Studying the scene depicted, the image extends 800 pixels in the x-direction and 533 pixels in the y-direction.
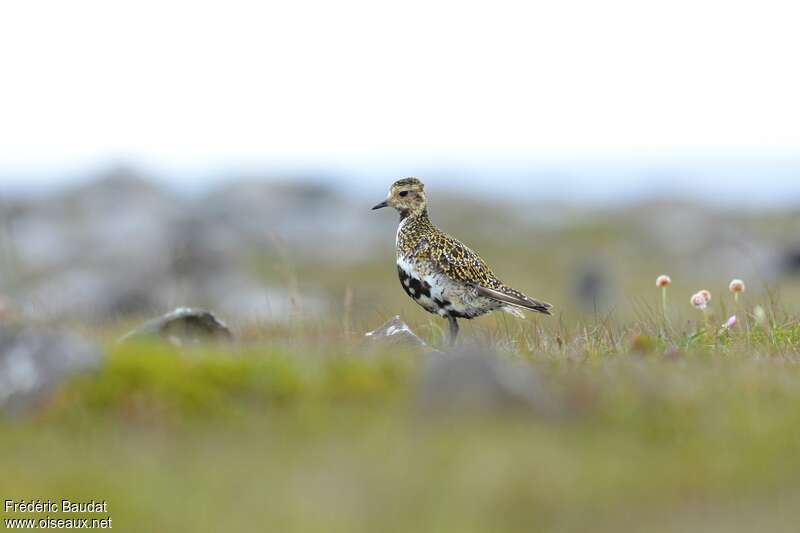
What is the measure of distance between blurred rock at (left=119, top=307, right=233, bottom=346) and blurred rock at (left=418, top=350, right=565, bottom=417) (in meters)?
4.20

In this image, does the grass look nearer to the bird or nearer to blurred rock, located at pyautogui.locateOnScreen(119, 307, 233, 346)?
blurred rock, located at pyautogui.locateOnScreen(119, 307, 233, 346)

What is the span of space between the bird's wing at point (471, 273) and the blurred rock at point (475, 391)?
4.76m

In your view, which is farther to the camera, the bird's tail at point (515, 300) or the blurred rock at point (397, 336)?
the bird's tail at point (515, 300)

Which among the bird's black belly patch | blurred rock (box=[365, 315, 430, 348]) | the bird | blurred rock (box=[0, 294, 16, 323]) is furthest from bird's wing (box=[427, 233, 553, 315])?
blurred rock (box=[0, 294, 16, 323])

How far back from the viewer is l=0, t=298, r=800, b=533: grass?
586cm

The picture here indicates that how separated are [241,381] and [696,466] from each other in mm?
3139

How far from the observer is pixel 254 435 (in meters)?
6.90

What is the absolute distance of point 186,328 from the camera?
1130 centimetres

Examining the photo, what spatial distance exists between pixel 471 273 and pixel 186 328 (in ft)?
10.2

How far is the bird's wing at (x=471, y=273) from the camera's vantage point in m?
11.8

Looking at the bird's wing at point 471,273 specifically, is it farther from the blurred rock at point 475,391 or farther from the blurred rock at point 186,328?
the blurred rock at point 475,391

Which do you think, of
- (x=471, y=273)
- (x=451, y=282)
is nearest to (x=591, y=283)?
(x=471, y=273)

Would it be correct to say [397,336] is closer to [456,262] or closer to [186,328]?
[456,262]

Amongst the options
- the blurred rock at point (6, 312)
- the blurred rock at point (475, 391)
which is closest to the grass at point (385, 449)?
the blurred rock at point (475, 391)
